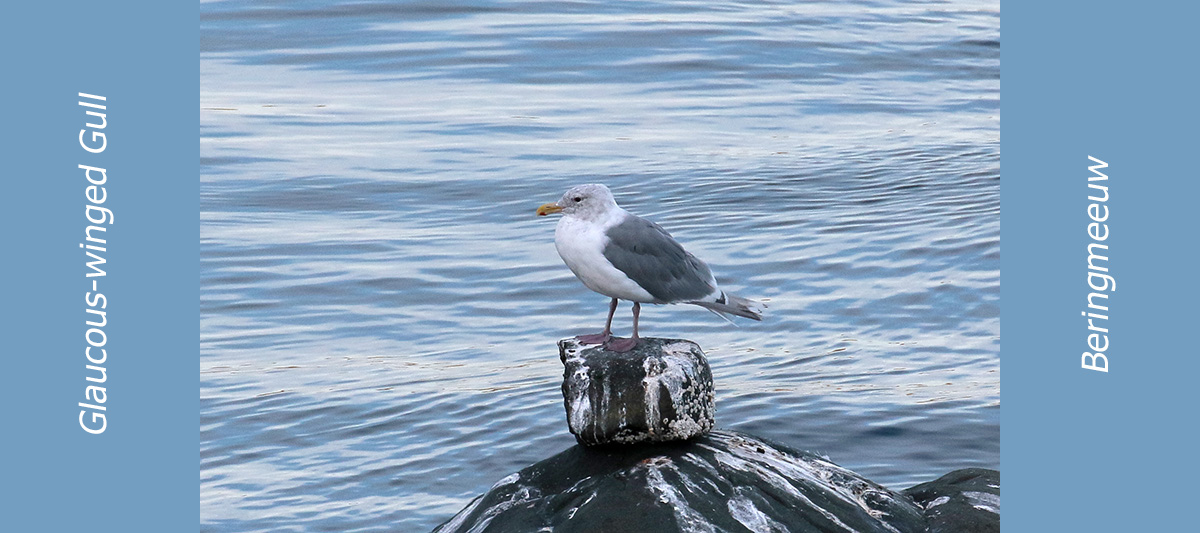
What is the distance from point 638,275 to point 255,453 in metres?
4.16

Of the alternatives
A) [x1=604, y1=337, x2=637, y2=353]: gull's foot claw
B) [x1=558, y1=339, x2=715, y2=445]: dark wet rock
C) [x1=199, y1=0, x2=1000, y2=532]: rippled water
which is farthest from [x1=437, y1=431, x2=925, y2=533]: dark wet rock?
[x1=199, y1=0, x2=1000, y2=532]: rippled water

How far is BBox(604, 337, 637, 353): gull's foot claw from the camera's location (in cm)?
662

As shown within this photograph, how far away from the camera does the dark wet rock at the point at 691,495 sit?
5.99 metres

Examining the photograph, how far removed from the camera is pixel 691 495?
6.07m

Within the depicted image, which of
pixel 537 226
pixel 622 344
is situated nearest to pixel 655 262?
pixel 622 344

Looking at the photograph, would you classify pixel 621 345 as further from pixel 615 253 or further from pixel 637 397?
pixel 615 253

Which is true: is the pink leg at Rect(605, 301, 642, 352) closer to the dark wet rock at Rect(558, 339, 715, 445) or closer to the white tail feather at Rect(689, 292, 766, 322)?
the dark wet rock at Rect(558, 339, 715, 445)

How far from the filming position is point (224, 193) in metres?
16.8

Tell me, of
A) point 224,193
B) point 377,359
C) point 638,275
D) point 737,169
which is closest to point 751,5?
point 737,169

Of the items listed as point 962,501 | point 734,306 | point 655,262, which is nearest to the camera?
point 655,262

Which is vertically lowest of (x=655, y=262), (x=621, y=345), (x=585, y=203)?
(x=621, y=345)

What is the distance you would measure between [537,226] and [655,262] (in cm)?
860

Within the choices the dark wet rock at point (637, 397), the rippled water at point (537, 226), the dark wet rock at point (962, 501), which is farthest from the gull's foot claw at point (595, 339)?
the rippled water at point (537, 226)

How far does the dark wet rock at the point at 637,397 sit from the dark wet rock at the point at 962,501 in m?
1.22
